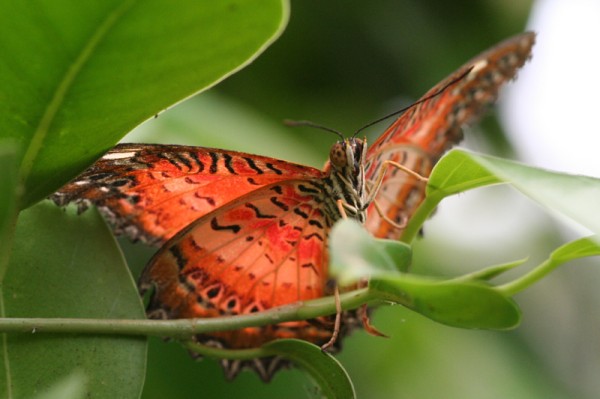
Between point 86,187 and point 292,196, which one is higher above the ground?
point 86,187

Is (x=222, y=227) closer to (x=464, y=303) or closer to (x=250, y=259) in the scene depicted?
(x=250, y=259)

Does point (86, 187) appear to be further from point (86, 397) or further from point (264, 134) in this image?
point (264, 134)

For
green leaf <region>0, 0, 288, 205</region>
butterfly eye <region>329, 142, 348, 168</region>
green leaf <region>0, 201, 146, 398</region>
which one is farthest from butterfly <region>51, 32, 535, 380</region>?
green leaf <region>0, 0, 288, 205</region>

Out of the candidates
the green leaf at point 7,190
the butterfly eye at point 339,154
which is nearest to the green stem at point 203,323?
the green leaf at point 7,190

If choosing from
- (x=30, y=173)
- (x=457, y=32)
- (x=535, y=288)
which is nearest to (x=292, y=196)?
(x=30, y=173)

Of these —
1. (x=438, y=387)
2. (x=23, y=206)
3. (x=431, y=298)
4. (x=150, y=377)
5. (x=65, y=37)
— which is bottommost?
(x=438, y=387)

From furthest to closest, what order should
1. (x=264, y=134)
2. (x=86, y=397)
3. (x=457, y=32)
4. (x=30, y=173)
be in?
1. (x=457, y=32)
2. (x=264, y=134)
3. (x=86, y=397)
4. (x=30, y=173)

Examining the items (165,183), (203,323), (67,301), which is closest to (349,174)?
(165,183)

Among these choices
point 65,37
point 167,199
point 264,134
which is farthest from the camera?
point 264,134

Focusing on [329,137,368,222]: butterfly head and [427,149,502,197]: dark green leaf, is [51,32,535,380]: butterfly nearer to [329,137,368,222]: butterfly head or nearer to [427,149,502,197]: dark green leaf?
[329,137,368,222]: butterfly head
